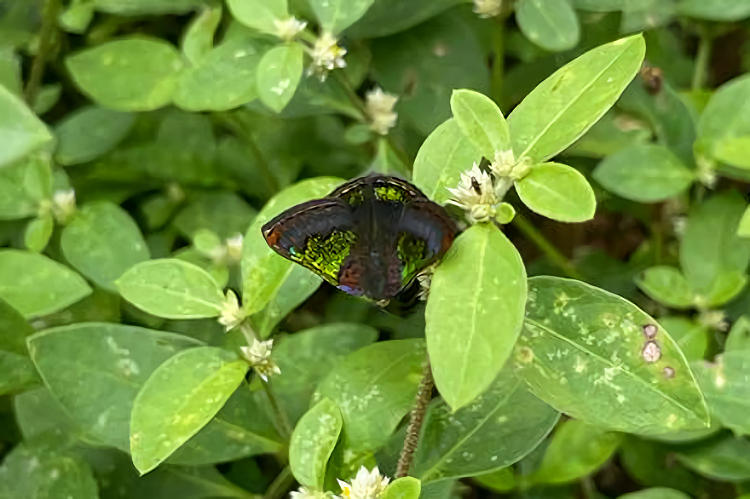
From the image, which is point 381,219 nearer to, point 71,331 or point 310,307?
point 71,331

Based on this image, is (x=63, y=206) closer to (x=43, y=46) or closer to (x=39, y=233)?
(x=39, y=233)

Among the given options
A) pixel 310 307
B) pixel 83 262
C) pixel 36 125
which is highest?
pixel 36 125

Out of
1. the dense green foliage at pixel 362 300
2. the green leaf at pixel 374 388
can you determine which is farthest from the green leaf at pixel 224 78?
the green leaf at pixel 374 388

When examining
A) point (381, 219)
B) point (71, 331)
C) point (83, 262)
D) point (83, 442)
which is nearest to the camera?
point (381, 219)

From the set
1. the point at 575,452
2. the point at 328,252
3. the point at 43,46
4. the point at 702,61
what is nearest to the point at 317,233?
the point at 328,252

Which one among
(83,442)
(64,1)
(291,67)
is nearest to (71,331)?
(83,442)

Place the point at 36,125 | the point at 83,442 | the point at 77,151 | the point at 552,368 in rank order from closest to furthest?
1. the point at 36,125
2. the point at 552,368
3. the point at 83,442
4. the point at 77,151
